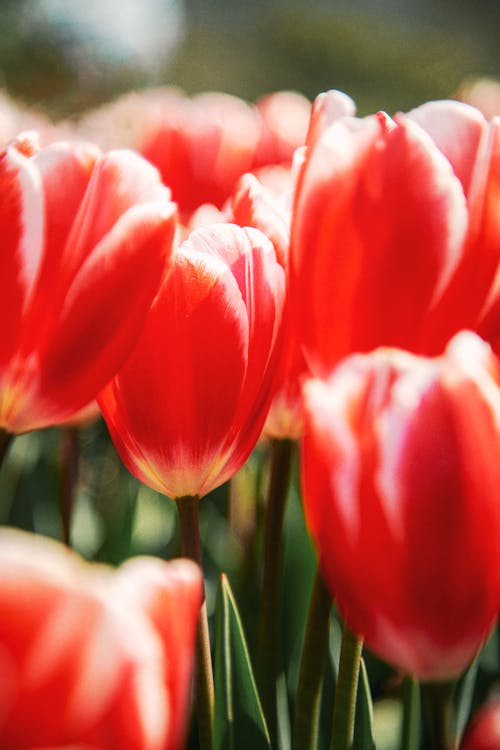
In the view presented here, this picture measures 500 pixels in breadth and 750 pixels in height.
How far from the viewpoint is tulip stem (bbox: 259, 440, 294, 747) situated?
487mm

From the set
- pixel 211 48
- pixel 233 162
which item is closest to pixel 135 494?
pixel 233 162

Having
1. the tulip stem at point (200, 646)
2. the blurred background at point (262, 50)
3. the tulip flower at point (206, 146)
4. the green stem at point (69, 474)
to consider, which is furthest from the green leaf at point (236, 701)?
the blurred background at point (262, 50)

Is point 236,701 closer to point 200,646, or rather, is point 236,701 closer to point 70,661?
point 200,646

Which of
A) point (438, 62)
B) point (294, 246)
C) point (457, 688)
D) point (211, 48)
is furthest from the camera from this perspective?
point (211, 48)

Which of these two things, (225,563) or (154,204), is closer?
(154,204)

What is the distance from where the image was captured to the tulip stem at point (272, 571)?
487mm

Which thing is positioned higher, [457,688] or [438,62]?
[457,688]

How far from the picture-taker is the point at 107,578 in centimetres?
24

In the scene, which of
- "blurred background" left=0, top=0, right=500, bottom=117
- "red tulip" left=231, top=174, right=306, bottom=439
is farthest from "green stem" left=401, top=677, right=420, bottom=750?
"blurred background" left=0, top=0, right=500, bottom=117

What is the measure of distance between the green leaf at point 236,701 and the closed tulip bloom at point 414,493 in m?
0.17

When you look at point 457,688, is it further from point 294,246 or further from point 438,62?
point 438,62

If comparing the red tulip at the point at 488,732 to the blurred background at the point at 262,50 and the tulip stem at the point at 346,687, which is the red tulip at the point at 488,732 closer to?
the tulip stem at the point at 346,687

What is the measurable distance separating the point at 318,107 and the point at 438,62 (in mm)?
7389

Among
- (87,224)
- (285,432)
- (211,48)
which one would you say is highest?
(87,224)
